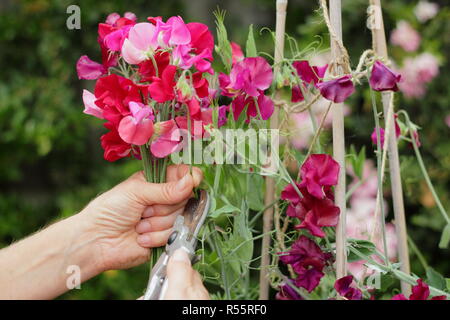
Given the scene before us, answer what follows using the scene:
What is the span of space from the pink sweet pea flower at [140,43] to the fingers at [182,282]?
28 centimetres

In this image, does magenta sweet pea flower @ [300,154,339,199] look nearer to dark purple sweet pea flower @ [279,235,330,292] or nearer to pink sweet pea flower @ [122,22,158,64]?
dark purple sweet pea flower @ [279,235,330,292]

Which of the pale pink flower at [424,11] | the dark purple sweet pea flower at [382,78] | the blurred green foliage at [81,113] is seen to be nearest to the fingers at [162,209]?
the dark purple sweet pea flower at [382,78]

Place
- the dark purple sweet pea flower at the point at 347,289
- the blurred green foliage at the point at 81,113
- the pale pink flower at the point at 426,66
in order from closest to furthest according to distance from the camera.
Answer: the dark purple sweet pea flower at the point at 347,289 → the pale pink flower at the point at 426,66 → the blurred green foliage at the point at 81,113

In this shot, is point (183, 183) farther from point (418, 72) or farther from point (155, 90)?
point (418, 72)

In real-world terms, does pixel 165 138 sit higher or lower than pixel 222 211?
higher

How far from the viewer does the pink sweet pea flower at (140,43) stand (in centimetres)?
82

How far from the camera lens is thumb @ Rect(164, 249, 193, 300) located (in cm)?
75

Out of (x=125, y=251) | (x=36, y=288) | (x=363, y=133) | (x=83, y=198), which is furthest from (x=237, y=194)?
(x=83, y=198)

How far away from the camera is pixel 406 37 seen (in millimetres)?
2074

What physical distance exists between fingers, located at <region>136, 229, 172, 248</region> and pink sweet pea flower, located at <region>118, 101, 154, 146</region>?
0.18 metres

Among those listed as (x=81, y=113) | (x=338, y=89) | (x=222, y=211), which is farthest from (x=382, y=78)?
(x=81, y=113)

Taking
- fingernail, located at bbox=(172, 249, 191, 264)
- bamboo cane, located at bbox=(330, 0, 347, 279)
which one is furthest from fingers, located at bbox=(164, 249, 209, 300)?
bamboo cane, located at bbox=(330, 0, 347, 279)

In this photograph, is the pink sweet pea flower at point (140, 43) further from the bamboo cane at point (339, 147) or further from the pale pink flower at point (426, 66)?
the pale pink flower at point (426, 66)

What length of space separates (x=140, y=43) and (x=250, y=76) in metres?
0.17
